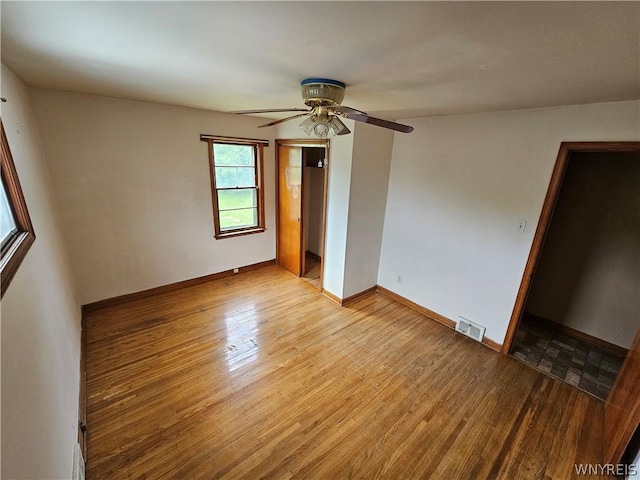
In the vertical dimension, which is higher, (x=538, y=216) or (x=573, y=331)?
(x=538, y=216)

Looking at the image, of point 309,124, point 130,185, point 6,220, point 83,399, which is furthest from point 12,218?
point 309,124

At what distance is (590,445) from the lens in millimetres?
1911

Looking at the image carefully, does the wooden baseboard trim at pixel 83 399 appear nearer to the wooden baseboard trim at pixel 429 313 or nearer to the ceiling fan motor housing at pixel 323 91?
the ceiling fan motor housing at pixel 323 91

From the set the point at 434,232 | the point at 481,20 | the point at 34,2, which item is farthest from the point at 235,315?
the point at 481,20

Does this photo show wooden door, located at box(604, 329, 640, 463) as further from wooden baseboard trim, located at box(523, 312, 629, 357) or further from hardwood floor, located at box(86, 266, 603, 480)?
wooden baseboard trim, located at box(523, 312, 629, 357)

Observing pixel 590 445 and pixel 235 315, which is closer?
pixel 590 445

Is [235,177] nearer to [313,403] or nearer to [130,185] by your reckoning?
[130,185]

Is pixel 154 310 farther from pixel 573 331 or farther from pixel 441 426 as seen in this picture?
pixel 573 331

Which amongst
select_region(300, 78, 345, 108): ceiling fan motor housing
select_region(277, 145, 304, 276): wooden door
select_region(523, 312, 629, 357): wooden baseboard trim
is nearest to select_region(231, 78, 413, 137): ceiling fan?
select_region(300, 78, 345, 108): ceiling fan motor housing

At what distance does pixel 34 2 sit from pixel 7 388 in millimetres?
1331

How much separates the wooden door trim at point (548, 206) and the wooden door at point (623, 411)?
745 mm

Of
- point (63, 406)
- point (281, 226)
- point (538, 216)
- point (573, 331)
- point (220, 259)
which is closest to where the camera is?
point (63, 406)

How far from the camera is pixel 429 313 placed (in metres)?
3.36

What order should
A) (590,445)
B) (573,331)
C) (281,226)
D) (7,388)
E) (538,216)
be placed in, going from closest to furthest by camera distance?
(7,388)
(590,445)
(538,216)
(573,331)
(281,226)
